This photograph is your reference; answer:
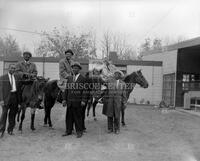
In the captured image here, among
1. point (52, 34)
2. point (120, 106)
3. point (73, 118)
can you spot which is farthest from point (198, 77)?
point (52, 34)

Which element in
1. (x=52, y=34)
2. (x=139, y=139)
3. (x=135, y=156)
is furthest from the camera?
(x=52, y=34)

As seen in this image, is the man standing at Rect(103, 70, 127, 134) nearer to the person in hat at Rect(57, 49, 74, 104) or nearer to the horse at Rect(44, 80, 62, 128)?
the person in hat at Rect(57, 49, 74, 104)

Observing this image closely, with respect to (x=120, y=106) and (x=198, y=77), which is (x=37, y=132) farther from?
(x=198, y=77)

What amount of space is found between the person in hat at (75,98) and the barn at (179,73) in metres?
9.03

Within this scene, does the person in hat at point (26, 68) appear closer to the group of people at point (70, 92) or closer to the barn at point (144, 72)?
the group of people at point (70, 92)

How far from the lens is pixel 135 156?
184 inches

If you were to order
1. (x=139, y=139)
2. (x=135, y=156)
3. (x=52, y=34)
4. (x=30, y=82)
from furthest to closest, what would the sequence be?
1. (x=52, y=34)
2. (x=30, y=82)
3. (x=139, y=139)
4. (x=135, y=156)

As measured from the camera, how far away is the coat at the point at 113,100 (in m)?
6.49

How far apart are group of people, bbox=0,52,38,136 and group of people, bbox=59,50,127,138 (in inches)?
36.4

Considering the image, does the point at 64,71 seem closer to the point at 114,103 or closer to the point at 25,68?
the point at 25,68

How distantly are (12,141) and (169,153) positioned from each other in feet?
11.3

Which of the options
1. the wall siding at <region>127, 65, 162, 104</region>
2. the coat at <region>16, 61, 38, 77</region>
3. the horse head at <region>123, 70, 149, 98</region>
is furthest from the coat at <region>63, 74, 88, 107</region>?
the wall siding at <region>127, 65, 162, 104</region>

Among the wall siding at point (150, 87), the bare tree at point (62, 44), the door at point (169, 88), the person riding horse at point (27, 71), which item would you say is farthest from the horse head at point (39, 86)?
the bare tree at point (62, 44)

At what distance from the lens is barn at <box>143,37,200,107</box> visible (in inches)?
563
